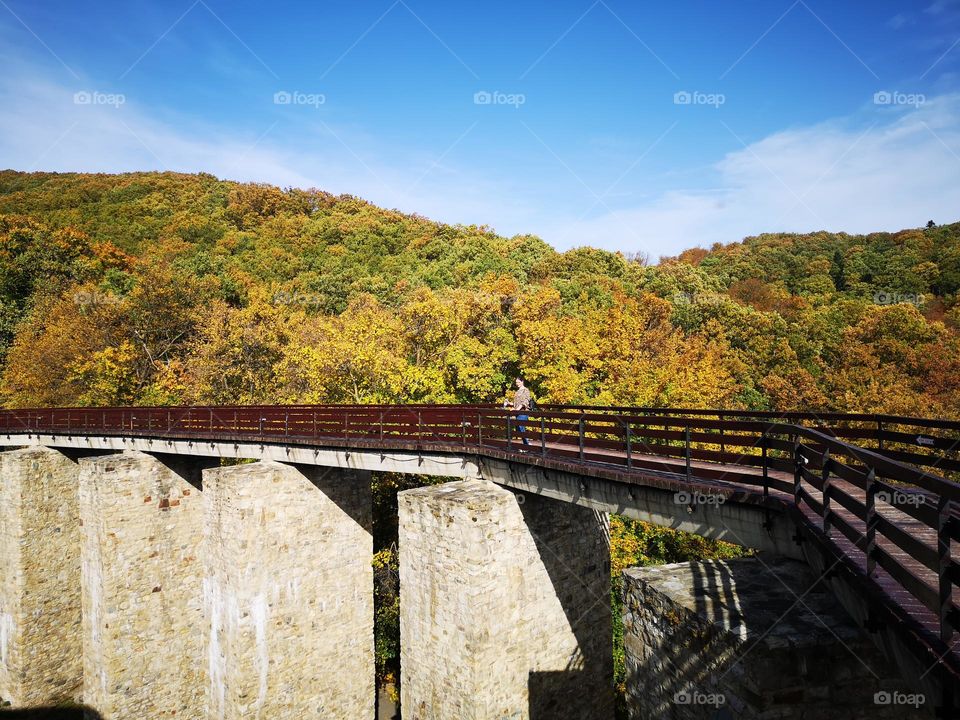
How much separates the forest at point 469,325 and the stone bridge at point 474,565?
265 inches

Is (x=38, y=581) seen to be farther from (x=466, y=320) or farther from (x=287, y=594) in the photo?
(x=466, y=320)

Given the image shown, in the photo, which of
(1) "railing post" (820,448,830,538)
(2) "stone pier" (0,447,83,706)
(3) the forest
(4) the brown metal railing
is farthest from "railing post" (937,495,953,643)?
(2) "stone pier" (0,447,83,706)

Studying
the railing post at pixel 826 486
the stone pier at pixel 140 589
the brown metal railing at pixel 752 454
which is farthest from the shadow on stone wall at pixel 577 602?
Answer: the stone pier at pixel 140 589

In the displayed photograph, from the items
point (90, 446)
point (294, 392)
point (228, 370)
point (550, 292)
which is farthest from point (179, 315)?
point (550, 292)

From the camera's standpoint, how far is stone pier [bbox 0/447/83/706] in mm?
19203

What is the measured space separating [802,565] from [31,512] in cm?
2274

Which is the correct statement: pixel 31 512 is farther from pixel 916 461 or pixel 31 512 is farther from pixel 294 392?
pixel 916 461

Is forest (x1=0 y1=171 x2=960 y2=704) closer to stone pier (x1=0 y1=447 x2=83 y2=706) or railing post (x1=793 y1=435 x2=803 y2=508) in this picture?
stone pier (x1=0 y1=447 x2=83 y2=706)

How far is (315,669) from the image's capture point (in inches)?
563

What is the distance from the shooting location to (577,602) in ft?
37.1

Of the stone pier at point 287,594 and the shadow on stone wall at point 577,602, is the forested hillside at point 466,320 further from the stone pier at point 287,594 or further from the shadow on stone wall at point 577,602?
the shadow on stone wall at point 577,602

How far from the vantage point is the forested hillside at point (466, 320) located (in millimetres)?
26766

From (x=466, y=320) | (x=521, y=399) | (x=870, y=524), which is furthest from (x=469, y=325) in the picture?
(x=870, y=524)

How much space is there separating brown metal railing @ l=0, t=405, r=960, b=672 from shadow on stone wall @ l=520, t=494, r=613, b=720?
4.93ft
